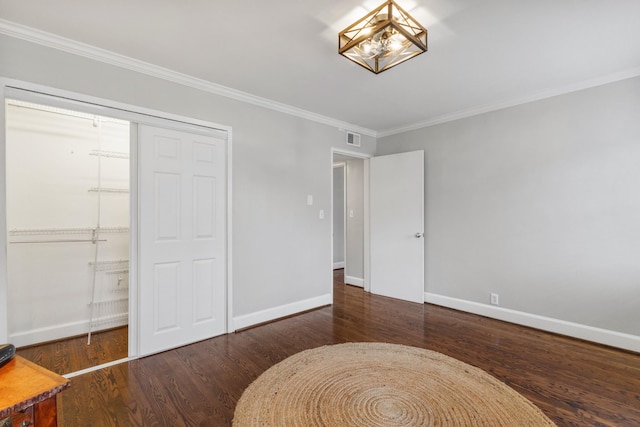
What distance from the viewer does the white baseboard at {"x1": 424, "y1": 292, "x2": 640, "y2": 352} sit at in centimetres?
275

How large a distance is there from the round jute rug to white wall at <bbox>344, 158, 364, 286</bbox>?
2.49m

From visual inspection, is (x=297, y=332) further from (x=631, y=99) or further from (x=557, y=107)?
(x=631, y=99)

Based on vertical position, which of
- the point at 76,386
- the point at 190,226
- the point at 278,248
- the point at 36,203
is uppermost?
the point at 36,203

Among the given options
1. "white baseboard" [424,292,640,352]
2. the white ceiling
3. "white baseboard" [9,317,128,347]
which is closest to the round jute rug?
"white baseboard" [424,292,640,352]

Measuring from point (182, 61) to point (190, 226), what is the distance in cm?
143

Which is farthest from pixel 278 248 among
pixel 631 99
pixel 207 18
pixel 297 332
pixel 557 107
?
pixel 631 99

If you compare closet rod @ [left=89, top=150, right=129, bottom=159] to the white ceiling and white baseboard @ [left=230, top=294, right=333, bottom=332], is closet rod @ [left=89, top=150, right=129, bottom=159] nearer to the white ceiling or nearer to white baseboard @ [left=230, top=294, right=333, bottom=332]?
the white ceiling

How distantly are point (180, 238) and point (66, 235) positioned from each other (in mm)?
1266

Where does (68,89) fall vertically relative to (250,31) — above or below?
below

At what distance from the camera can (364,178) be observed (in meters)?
4.84

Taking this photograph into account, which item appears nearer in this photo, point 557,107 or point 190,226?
point 190,226

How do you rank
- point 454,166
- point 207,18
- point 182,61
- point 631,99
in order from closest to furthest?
1. point 207,18
2. point 182,61
3. point 631,99
4. point 454,166

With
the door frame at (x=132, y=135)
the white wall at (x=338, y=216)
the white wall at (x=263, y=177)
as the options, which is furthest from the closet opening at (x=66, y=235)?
the white wall at (x=338, y=216)

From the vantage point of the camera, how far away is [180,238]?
281 cm
